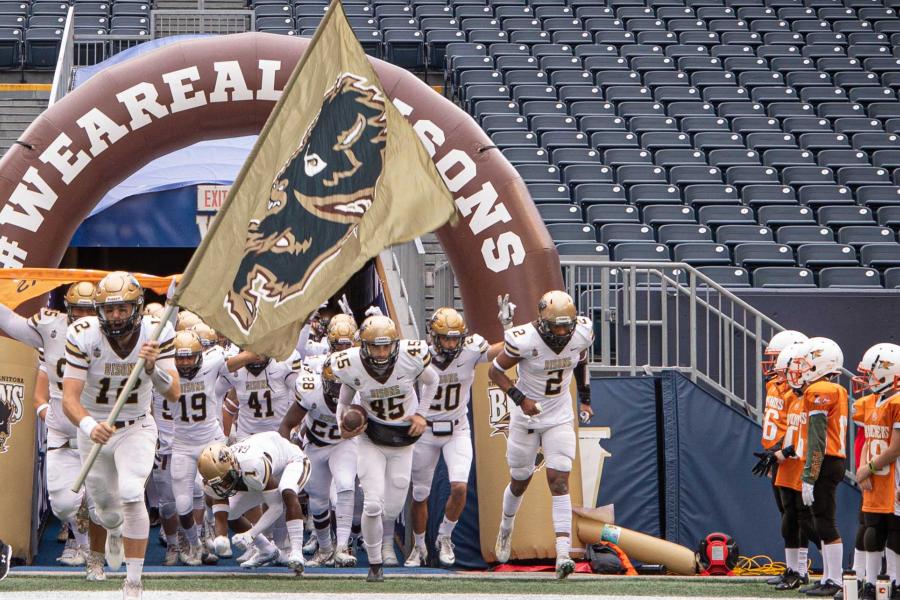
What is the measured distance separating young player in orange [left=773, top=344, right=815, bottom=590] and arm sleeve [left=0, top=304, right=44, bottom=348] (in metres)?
5.07

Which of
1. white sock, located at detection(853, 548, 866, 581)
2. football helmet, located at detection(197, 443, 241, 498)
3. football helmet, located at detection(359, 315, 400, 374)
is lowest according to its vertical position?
white sock, located at detection(853, 548, 866, 581)

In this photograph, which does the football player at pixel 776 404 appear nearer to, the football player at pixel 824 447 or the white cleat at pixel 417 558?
the football player at pixel 824 447

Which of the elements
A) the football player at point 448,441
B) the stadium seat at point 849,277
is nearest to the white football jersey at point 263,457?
the football player at point 448,441

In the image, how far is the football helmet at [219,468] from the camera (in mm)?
9039

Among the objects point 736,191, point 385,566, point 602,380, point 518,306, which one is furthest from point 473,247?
point 736,191

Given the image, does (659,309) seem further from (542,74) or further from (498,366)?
(542,74)

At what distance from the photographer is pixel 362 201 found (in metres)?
7.51

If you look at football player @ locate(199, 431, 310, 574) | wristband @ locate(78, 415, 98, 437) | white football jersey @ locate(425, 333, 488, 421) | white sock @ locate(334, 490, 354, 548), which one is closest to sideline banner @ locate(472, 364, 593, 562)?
white football jersey @ locate(425, 333, 488, 421)

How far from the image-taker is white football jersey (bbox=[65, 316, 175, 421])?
7.90 metres

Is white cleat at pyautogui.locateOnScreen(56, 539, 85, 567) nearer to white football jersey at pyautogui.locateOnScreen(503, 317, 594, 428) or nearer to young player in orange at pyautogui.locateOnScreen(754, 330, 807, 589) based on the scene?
white football jersey at pyautogui.locateOnScreen(503, 317, 594, 428)

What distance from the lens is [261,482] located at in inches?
365

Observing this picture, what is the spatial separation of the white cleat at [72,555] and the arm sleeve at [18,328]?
6.25ft

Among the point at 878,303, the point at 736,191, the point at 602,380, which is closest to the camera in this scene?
the point at 602,380

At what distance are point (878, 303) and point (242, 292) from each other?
7162mm
